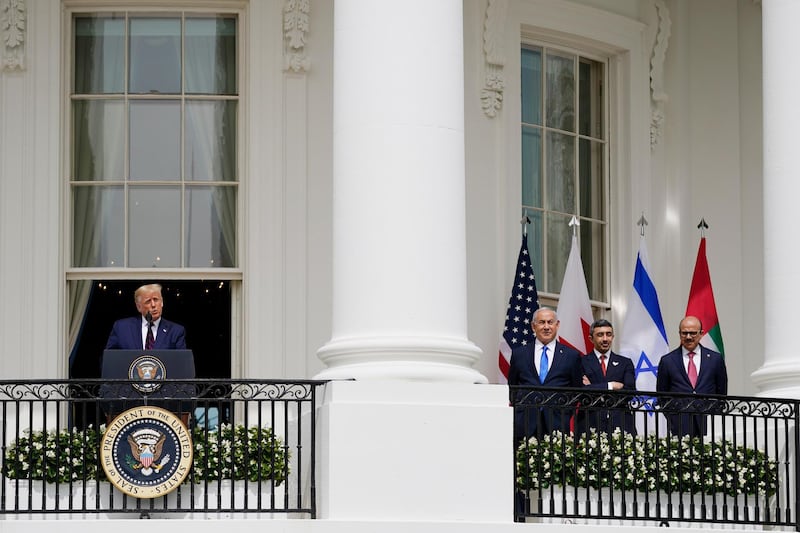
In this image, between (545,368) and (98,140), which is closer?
(545,368)

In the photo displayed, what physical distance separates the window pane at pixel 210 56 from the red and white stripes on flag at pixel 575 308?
12.7 feet

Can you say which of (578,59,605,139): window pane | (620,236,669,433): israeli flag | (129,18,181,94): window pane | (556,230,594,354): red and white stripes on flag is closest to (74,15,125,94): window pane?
(129,18,181,94): window pane

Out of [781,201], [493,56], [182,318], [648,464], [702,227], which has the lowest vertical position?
[648,464]

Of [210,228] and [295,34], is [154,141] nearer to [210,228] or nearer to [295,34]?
[210,228]

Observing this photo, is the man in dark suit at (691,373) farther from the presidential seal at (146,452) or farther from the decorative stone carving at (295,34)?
the decorative stone carving at (295,34)

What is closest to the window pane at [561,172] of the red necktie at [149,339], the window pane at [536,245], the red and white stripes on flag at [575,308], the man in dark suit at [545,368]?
the window pane at [536,245]

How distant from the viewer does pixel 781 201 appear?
54.1 feet

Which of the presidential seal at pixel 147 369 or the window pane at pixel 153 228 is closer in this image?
the presidential seal at pixel 147 369

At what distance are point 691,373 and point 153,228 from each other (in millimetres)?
5508

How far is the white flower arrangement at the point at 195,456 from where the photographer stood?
14492 mm

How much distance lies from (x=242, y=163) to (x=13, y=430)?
3.86m

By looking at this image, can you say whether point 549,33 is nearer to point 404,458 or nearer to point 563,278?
point 563,278

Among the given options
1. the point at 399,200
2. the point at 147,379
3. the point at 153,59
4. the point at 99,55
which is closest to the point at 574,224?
the point at 153,59

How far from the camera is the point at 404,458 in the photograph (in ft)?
46.4
